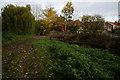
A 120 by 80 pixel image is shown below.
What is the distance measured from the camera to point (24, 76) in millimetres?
3855

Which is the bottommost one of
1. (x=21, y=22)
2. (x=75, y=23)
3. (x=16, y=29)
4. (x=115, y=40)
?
(x=115, y=40)

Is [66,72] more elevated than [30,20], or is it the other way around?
[30,20]

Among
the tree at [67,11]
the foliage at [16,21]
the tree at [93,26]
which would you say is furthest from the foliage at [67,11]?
the foliage at [16,21]

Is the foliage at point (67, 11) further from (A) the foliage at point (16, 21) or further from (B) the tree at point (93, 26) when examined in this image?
(A) the foliage at point (16, 21)

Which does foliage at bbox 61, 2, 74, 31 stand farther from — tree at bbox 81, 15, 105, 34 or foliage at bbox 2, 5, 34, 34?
foliage at bbox 2, 5, 34, 34

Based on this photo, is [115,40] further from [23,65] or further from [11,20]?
[11,20]

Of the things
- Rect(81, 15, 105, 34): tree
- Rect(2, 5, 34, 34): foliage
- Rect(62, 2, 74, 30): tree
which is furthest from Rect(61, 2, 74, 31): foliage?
Rect(2, 5, 34, 34): foliage

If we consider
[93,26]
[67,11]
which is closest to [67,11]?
[67,11]

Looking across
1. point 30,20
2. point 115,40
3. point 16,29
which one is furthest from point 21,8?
point 115,40

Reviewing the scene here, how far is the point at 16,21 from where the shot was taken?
1195cm

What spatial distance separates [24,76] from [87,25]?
1438 centimetres

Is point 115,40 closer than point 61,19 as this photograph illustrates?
Yes

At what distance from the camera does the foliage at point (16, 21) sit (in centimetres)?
1199

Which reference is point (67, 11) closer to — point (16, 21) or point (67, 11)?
point (67, 11)
